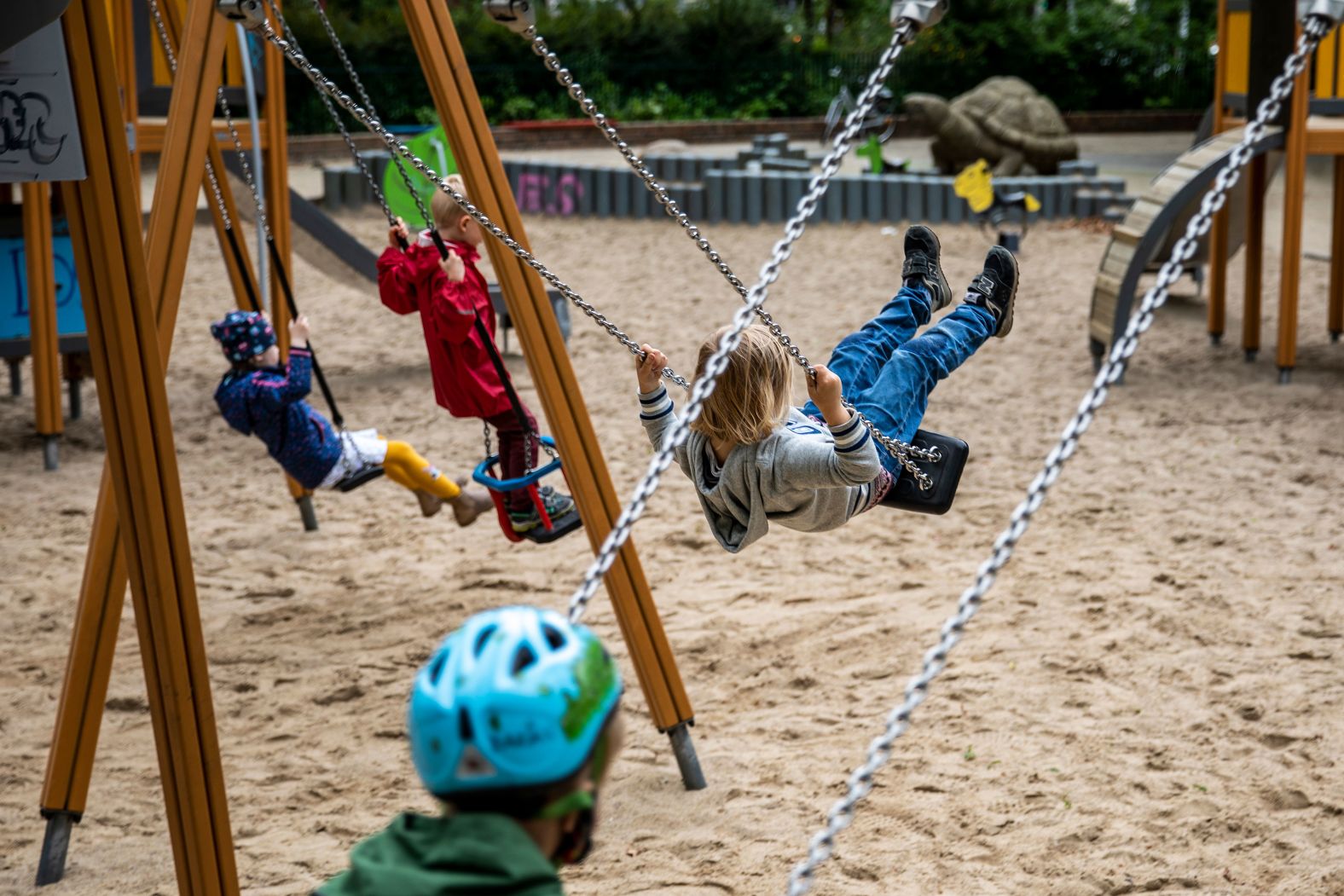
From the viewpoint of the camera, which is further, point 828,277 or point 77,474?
point 828,277

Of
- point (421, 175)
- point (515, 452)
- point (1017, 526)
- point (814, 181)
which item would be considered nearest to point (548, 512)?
point (515, 452)

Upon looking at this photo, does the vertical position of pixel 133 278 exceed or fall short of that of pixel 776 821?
it exceeds it

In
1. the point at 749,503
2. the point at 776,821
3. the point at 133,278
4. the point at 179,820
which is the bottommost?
the point at 776,821

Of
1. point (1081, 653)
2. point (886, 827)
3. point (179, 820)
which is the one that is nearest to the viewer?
point (179, 820)

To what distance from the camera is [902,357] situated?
3893 mm

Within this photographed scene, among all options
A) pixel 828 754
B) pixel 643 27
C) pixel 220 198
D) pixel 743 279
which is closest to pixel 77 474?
pixel 220 198

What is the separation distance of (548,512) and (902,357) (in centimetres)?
148

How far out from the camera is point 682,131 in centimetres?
2283

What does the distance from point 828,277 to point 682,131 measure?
11.1m

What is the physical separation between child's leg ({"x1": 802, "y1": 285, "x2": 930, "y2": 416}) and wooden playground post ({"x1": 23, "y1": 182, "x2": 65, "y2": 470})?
503 cm

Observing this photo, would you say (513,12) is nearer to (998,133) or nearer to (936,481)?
(936,481)

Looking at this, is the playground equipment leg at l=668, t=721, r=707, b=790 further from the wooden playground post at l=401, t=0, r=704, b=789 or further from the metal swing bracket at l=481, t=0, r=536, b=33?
the metal swing bracket at l=481, t=0, r=536, b=33

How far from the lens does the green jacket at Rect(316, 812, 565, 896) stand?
153 centimetres

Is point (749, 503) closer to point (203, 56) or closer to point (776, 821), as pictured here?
point (776, 821)
